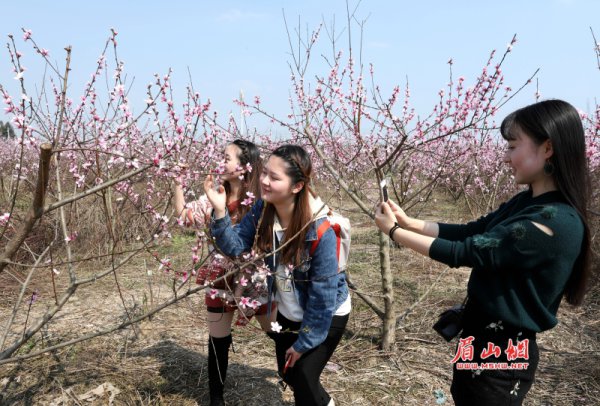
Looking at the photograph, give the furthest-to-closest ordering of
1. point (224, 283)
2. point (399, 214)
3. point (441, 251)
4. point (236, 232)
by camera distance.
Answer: point (224, 283), point (236, 232), point (399, 214), point (441, 251)

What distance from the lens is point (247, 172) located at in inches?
94.3

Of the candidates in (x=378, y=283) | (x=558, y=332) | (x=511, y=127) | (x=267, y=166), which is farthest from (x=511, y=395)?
(x=378, y=283)

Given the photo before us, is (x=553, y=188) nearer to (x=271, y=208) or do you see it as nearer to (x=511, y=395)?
(x=511, y=395)

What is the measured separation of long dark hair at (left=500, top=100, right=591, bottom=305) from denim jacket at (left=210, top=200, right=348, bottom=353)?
2.99 feet

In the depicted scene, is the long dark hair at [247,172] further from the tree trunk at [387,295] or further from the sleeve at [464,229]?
the tree trunk at [387,295]

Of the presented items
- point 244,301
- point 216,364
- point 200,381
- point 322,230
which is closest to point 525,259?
point 322,230

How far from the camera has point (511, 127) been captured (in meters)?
1.48

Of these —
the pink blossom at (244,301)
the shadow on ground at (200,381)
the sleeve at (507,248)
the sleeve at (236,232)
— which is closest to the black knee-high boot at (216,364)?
the shadow on ground at (200,381)

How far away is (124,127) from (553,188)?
1.64 m

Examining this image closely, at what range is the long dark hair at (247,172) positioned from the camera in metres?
2.34

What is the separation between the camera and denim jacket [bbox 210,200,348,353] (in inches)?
73.7

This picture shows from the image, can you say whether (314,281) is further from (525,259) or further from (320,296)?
(525,259)

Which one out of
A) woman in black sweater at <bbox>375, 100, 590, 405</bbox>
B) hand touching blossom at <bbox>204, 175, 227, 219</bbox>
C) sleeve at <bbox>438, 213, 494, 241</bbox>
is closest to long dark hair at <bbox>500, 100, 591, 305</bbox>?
woman in black sweater at <bbox>375, 100, 590, 405</bbox>

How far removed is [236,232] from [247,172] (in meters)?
0.39
